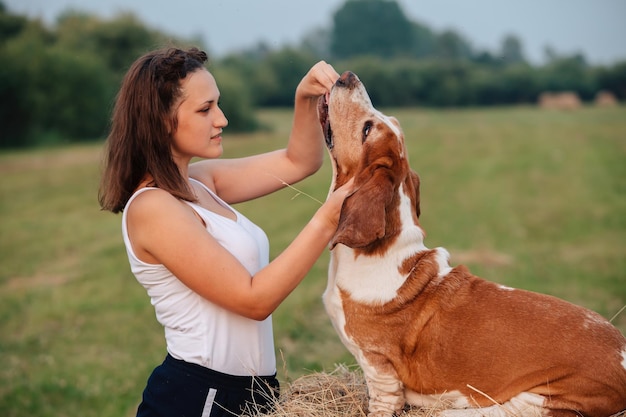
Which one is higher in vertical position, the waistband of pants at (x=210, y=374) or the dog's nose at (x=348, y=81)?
the dog's nose at (x=348, y=81)

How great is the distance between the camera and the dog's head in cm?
286

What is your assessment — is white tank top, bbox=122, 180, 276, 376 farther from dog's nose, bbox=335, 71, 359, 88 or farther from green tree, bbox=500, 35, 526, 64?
green tree, bbox=500, 35, 526, 64

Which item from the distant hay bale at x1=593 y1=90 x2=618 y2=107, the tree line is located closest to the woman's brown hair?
the tree line

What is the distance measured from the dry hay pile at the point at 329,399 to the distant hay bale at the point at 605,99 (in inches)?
1655

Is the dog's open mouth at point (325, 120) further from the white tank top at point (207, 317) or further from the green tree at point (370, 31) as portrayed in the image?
the green tree at point (370, 31)

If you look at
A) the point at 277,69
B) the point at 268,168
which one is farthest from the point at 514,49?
the point at 268,168

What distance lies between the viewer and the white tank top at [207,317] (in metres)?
3.18

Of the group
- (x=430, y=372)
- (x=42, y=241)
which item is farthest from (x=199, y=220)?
(x=42, y=241)

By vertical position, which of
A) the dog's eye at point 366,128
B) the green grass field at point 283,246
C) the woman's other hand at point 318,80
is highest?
the woman's other hand at point 318,80

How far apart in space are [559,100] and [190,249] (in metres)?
42.2

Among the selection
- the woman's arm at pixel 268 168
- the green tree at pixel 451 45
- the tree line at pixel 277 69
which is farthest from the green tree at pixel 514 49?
the woman's arm at pixel 268 168

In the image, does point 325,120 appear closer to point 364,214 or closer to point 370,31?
point 364,214

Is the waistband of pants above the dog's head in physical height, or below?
below

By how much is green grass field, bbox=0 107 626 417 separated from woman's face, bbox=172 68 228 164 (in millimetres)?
1249
